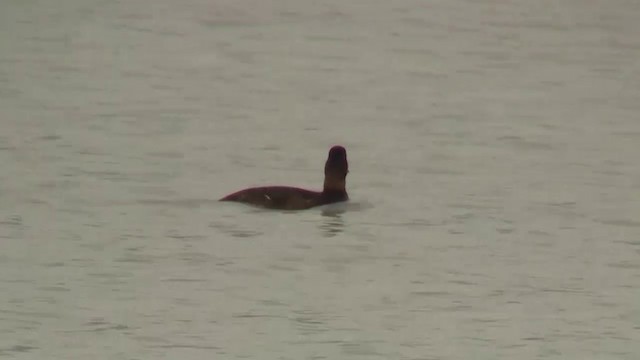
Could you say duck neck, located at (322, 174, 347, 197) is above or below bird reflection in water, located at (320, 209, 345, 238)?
above

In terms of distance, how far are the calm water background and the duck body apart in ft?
0.33

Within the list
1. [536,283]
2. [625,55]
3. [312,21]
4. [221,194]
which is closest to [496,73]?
[625,55]

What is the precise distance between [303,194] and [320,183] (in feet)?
3.68

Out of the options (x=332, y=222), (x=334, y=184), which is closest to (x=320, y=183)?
(x=334, y=184)

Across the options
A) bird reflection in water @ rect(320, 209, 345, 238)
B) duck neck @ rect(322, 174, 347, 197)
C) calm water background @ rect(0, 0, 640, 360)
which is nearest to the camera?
calm water background @ rect(0, 0, 640, 360)

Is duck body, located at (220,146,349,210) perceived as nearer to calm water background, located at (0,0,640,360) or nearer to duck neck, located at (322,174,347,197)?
duck neck, located at (322,174,347,197)

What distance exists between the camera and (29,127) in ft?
53.4

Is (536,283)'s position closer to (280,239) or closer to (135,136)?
(280,239)

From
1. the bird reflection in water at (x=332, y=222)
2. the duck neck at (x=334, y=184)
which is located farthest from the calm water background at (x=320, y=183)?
the duck neck at (x=334, y=184)

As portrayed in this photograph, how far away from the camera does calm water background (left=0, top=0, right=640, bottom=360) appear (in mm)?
10828

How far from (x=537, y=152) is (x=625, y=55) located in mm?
4979

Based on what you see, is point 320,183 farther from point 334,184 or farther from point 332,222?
point 332,222

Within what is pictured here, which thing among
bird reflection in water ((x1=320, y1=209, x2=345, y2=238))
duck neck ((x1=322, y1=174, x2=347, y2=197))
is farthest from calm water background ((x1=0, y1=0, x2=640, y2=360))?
duck neck ((x1=322, y1=174, x2=347, y2=197))

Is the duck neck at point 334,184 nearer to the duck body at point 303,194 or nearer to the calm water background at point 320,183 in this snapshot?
the duck body at point 303,194
